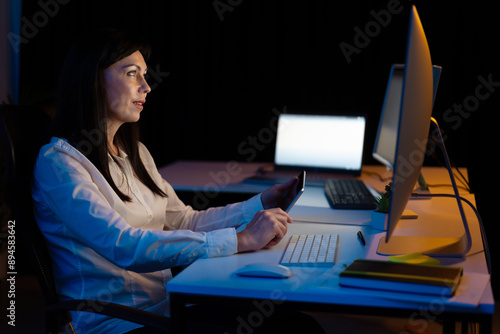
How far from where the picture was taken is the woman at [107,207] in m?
1.33

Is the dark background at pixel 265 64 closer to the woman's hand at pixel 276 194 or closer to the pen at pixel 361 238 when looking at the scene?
the woman's hand at pixel 276 194

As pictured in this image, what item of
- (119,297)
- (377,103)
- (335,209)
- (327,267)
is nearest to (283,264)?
(327,267)

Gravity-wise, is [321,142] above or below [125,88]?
below

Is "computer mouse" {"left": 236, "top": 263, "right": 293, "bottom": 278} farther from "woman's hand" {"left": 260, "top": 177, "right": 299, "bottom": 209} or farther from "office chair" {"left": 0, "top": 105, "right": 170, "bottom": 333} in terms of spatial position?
"woman's hand" {"left": 260, "top": 177, "right": 299, "bottom": 209}

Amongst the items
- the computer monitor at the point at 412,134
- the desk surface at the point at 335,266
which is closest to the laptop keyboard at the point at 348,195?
the desk surface at the point at 335,266

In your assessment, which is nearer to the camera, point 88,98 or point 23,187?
point 23,187

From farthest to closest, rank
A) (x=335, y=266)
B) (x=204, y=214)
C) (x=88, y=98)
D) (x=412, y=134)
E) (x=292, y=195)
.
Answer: (x=204, y=214), (x=292, y=195), (x=88, y=98), (x=335, y=266), (x=412, y=134)

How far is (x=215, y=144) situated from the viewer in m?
3.51

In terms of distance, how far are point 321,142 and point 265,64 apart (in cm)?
82

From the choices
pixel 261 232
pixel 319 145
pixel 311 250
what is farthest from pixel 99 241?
pixel 319 145

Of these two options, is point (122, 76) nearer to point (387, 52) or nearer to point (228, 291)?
point (228, 291)

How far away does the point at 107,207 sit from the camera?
1354mm

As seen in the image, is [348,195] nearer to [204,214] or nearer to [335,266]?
[204,214]

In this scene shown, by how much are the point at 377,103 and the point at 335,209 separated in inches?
58.5
